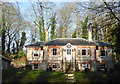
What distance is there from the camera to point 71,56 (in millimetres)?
30422

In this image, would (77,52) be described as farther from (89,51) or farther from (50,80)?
(50,80)

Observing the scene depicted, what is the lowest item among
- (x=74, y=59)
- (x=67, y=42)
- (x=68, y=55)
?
(x=74, y=59)

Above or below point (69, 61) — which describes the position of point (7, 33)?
above

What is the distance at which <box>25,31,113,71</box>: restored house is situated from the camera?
30.4m

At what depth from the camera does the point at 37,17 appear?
38.8m

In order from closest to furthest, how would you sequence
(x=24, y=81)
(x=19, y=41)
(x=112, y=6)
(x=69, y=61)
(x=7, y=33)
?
(x=112, y=6), (x=24, y=81), (x=69, y=61), (x=7, y=33), (x=19, y=41)

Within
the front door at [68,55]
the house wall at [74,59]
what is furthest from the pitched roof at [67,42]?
the front door at [68,55]

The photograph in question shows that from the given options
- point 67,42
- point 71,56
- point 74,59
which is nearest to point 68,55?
point 71,56

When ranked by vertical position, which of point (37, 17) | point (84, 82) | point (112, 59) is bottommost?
point (84, 82)

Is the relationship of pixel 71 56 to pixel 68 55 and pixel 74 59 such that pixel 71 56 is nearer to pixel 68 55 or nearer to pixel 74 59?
pixel 68 55

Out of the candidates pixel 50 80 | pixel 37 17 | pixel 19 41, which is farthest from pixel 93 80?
pixel 19 41

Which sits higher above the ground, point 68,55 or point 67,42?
point 67,42

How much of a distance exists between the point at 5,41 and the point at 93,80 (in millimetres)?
25909

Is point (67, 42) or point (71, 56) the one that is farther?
point (67, 42)
